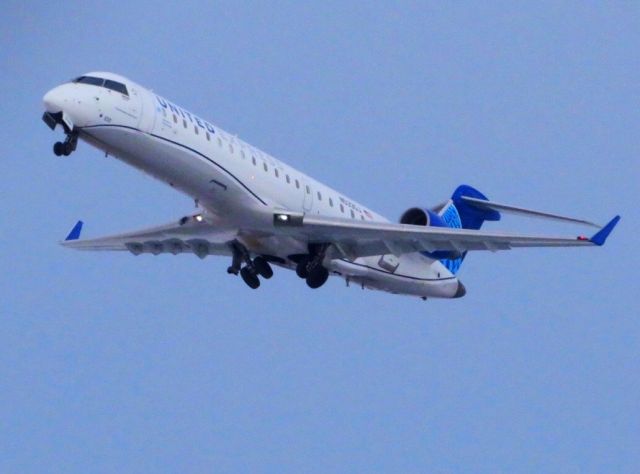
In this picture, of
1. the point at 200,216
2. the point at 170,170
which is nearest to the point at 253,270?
the point at 200,216

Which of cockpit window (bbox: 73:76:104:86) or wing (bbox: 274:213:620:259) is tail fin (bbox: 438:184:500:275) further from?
cockpit window (bbox: 73:76:104:86)

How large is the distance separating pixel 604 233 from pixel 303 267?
6.63m

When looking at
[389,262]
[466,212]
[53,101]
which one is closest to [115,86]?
[53,101]

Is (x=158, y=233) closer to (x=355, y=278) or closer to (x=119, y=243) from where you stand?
(x=119, y=243)

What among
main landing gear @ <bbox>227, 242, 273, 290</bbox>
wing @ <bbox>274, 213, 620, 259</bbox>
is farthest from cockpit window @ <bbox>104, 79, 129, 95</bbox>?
main landing gear @ <bbox>227, 242, 273, 290</bbox>

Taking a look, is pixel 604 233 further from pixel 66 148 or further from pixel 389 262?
pixel 66 148

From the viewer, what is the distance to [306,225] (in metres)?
28.6

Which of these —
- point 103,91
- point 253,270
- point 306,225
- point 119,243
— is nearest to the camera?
point 103,91

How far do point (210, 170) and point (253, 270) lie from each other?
11.0 ft

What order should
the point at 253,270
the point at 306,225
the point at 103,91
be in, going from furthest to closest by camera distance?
the point at 253,270
the point at 306,225
the point at 103,91

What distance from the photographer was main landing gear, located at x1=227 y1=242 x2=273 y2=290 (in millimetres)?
30328

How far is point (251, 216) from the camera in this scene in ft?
93.3

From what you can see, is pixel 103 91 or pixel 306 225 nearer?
pixel 103 91

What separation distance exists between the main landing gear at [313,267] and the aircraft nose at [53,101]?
6233 millimetres
